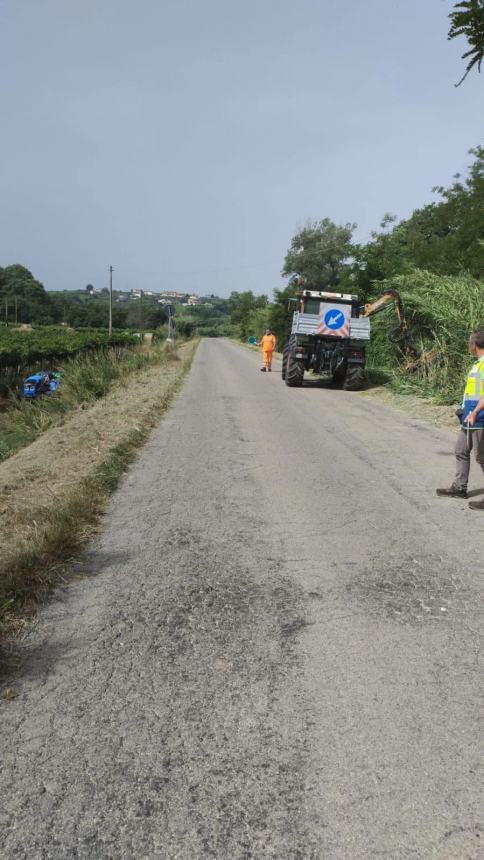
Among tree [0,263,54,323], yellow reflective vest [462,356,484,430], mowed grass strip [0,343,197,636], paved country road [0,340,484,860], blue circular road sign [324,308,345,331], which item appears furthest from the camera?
tree [0,263,54,323]

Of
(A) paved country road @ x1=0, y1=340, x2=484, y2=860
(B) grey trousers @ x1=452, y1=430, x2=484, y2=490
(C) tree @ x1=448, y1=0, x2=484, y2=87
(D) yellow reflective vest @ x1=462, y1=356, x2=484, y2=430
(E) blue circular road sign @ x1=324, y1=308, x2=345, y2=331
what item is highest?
(C) tree @ x1=448, y1=0, x2=484, y2=87

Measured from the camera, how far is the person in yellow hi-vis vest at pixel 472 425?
221 inches

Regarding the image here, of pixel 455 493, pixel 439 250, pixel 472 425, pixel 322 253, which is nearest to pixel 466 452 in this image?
pixel 472 425

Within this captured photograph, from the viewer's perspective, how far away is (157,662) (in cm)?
287

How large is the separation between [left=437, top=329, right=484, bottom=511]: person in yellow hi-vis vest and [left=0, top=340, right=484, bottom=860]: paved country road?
19.1 inches

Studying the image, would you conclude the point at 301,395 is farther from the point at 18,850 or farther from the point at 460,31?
the point at 18,850

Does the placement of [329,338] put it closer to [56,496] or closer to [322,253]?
[56,496]

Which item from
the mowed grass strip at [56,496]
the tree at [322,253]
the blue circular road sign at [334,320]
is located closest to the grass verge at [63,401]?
the mowed grass strip at [56,496]

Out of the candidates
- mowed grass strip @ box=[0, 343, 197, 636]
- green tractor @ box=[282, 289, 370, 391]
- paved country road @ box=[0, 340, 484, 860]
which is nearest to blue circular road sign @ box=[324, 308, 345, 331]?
green tractor @ box=[282, 289, 370, 391]

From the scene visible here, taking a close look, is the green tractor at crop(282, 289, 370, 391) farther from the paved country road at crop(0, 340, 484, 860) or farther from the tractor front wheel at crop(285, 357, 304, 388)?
the paved country road at crop(0, 340, 484, 860)

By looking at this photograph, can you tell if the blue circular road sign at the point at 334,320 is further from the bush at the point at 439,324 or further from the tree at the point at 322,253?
the tree at the point at 322,253

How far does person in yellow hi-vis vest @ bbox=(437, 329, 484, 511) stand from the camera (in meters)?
5.60

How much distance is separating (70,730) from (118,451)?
5233 mm

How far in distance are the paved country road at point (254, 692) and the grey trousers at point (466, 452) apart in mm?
529
